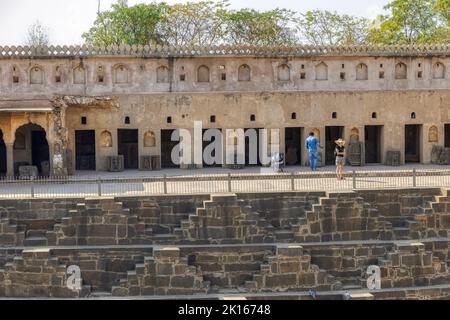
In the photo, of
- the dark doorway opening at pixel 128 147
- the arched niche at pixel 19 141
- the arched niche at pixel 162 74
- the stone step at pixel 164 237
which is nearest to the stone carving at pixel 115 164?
the dark doorway opening at pixel 128 147

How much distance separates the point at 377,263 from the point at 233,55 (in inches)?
609

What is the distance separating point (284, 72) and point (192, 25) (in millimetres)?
20481

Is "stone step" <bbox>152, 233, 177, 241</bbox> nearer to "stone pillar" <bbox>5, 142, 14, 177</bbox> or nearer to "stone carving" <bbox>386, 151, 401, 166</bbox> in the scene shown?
"stone pillar" <bbox>5, 142, 14, 177</bbox>

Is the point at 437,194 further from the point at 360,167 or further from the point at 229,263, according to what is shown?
the point at 360,167

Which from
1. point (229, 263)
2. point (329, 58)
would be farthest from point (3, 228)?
point (329, 58)

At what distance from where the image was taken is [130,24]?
4941cm

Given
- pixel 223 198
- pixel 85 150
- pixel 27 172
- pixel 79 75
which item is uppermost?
pixel 79 75

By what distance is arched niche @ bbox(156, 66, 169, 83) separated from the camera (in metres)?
31.9

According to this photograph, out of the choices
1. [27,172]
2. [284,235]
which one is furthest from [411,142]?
[27,172]

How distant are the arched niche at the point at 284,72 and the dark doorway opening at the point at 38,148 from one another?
11.9 meters

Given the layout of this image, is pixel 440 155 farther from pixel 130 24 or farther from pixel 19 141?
pixel 130 24

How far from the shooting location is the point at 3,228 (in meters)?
19.7

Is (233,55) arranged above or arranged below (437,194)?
above
